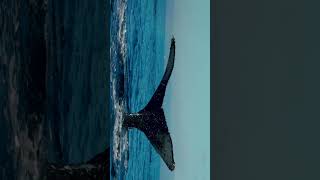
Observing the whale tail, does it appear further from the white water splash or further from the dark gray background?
the dark gray background

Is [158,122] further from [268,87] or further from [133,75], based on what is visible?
[268,87]

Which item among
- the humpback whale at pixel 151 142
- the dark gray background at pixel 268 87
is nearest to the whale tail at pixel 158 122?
the humpback whale at pixel 151 142

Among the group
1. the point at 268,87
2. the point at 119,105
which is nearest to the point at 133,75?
the point at 119,105

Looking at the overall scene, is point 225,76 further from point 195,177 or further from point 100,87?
point 100,87

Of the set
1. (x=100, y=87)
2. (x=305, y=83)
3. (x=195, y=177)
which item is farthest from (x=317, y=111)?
(x=100, y=87)

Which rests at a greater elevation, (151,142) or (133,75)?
(133,75)

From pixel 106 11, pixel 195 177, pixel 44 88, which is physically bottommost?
pixel 195 177
